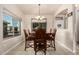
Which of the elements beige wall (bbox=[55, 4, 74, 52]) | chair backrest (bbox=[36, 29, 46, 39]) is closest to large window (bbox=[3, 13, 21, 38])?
chair backrest (bbox=[36, 29, 46, 39])

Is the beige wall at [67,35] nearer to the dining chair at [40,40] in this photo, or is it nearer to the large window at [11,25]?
the dining chair at [40,40]

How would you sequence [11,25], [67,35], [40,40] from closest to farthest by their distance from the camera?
[11,25] < [40,40] < [67,35]

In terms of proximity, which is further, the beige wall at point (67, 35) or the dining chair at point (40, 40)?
the beige wall at point (67, 35)

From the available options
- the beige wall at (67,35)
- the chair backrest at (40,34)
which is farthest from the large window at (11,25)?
the beige wall at (67,35)

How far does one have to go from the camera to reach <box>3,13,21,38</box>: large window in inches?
136

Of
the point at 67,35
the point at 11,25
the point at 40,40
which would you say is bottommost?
the point at 40,40

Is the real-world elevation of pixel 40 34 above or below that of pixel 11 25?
below

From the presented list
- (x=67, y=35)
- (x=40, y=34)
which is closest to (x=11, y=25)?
(x=40, y=34)

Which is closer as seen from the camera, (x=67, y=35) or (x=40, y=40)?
(x=40, y=40)

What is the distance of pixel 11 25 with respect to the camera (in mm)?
3668

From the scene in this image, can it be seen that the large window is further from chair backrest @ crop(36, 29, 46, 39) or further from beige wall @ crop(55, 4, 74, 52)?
beige wall @ crop(55, 4, 74, 52)

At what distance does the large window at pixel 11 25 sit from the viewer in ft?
11.3

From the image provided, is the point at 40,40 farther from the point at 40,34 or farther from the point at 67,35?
the point at 67,35
